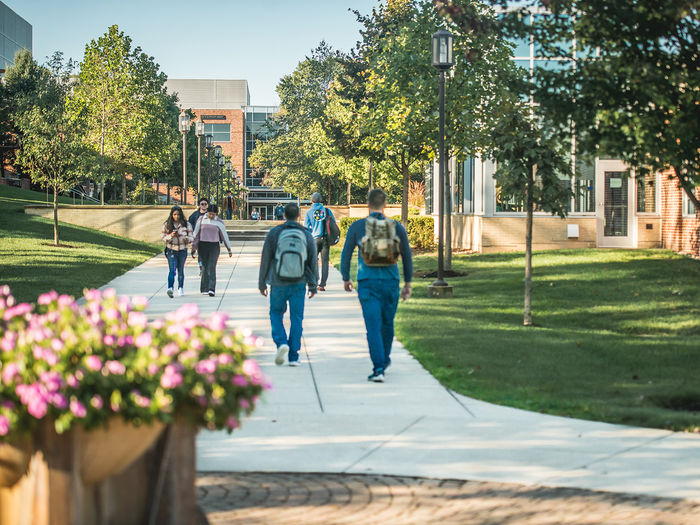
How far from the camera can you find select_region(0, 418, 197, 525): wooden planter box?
3416 mm

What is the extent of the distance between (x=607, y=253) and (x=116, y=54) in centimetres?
2945

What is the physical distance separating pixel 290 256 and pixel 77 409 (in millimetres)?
6400

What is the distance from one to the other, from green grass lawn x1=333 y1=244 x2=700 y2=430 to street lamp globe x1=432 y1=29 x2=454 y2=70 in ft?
14.7

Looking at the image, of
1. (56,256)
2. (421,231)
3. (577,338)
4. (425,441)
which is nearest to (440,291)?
(577,338)

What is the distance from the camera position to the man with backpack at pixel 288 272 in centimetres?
959

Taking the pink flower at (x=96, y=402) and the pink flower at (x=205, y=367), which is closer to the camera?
the pink flower at (x=96, y=402)

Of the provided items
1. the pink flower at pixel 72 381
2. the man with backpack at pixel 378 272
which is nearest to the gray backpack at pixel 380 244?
the man with backpack at pixel 378 272

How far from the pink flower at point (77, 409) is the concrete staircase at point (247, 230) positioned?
36289 millimetres

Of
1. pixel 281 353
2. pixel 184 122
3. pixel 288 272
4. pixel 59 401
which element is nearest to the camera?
pixel 59 401

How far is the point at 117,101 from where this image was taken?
45.1 metres

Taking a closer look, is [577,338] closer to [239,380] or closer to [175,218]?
[175,218]

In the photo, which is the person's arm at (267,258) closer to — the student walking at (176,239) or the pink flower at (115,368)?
the pink flower at (115,368)

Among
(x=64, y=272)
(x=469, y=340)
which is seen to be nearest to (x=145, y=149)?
(x=64, y=272)

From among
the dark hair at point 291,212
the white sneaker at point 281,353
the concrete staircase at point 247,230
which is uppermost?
the dark hair at point 291,212
